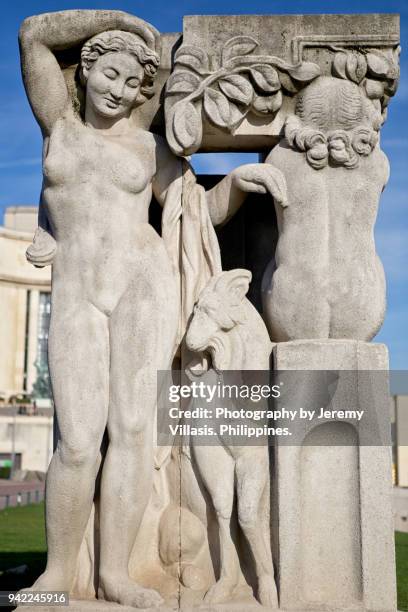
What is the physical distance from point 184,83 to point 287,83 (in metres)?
0.68

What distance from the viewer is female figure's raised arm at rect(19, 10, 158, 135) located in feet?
16.7

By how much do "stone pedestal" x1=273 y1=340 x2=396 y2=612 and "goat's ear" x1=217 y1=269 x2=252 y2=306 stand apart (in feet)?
1.38

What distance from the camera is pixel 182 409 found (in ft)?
16.5

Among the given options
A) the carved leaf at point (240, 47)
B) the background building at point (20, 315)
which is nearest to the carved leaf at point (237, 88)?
the carved leaf at point (240, 47)

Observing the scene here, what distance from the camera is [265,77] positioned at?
5.06 metres

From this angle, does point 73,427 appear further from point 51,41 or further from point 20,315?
point 20,315

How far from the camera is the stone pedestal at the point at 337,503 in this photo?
460 centimetres

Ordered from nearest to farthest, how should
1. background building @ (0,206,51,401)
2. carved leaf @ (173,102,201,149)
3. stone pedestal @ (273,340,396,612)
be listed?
stone pedestal @ (273,340,396,612)
carved leaf @ (173,102,201,149)
background building @ (0,206,51,401)

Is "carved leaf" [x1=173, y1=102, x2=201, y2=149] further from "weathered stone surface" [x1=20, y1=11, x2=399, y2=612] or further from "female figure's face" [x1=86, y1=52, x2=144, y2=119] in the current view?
"female figure's face" [x1=86, y1=52, x2=144, y2=119]

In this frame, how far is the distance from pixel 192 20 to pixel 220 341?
2152 mm

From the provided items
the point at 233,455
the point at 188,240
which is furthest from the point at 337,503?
the point at 188,240

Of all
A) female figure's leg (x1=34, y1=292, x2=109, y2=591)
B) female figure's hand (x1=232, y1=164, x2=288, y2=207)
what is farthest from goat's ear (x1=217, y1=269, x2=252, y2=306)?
female figure's leg (x1=34, y1=292, x2=109, y2=591)

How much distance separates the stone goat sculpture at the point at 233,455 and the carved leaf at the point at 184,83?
122cm

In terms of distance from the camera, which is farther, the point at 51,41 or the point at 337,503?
the point at 51,41
